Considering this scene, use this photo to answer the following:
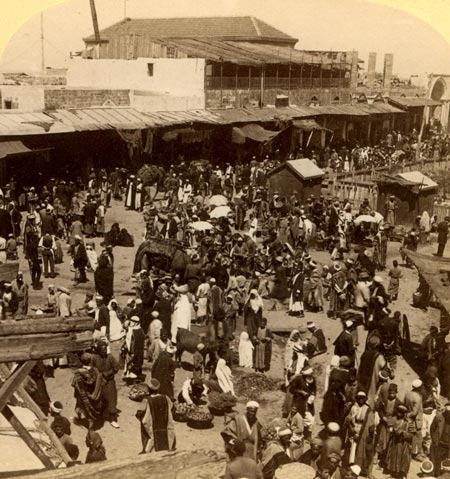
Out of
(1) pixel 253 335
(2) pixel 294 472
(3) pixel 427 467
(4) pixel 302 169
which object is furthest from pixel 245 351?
(4) pixel 302 169

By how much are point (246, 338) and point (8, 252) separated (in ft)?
22.9

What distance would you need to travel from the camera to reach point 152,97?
95.1ft

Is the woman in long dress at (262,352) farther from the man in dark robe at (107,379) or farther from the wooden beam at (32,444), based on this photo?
the wooden beam at (32,444)

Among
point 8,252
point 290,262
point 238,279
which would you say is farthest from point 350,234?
point 8,252

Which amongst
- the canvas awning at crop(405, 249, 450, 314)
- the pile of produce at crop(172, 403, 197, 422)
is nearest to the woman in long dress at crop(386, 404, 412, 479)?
the pile of produce at crop(172, 403, 197, 422)

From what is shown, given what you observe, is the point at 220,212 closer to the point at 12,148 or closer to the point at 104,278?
the point at 104,278

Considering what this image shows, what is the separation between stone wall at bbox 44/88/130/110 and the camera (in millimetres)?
25884

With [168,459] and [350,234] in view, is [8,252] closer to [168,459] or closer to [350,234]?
[350,234]

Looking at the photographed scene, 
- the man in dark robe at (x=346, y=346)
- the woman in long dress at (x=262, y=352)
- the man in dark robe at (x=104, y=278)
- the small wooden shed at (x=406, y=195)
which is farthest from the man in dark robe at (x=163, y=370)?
the small wooden shed at (x=406, y=195)

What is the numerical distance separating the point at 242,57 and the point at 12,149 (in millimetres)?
15233

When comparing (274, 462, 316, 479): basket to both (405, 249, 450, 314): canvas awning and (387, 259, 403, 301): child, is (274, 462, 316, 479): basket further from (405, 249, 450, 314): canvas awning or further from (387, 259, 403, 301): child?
(387, 259, 403, 301): child

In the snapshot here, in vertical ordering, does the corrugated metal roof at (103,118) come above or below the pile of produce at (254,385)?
above

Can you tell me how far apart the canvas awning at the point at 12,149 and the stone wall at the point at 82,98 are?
437 centimetres

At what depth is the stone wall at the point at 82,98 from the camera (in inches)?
1019
